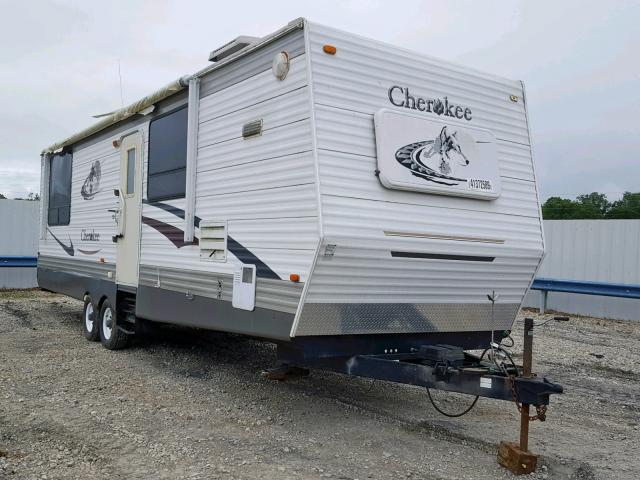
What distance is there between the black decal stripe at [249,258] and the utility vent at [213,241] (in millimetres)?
99

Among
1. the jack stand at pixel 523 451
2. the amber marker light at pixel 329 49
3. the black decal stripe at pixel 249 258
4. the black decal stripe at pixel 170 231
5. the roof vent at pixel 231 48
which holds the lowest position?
the jack stand at pixel 523 451

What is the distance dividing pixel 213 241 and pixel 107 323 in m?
3.37

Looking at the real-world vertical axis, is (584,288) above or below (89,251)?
below

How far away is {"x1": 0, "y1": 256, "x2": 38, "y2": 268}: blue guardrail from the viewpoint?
14617 millimetres

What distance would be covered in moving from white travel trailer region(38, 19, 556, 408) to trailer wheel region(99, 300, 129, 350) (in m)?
1.54

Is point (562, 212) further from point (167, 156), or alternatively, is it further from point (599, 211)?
point (167, 156)

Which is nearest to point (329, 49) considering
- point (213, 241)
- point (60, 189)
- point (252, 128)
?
point (252, 128)

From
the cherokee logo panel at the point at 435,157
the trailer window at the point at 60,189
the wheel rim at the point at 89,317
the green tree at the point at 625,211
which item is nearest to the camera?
the cherokee logo panel at the point at 435,157

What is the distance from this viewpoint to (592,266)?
42.2ft

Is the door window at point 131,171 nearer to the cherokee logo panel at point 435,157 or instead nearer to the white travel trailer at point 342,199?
the white travel trailer at point 342,199

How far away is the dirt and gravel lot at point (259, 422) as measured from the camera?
14.3 ft

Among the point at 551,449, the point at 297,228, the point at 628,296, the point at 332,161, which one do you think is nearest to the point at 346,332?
the point at 297,228

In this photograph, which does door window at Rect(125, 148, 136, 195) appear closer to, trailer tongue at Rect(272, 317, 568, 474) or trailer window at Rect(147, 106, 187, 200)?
trailer window at Rect(147, 106, 187, 200)

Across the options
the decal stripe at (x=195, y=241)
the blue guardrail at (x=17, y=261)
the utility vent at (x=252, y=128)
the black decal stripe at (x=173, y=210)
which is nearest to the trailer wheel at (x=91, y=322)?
the decal stripe at (x=195, y=241)
